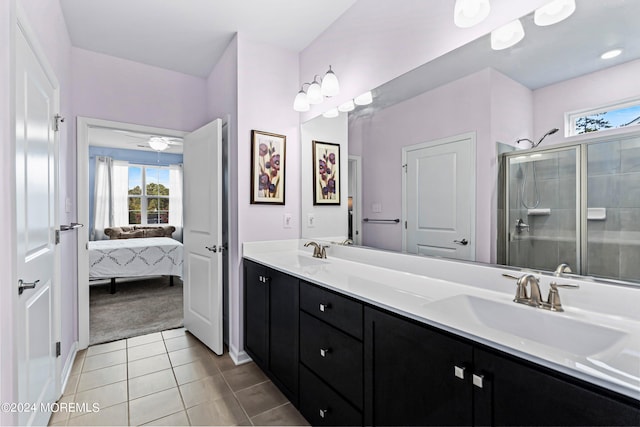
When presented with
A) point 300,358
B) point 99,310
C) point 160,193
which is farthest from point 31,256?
point 160,193

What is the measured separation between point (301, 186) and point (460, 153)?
1480 mm

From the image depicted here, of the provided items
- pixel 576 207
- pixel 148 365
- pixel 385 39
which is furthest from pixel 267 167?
pixel 576 207

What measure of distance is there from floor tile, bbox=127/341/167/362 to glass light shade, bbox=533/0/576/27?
323cm

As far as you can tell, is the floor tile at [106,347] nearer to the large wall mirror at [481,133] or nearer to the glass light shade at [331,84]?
the large wall mirror at [481,133]

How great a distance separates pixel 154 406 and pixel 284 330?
0.92 m

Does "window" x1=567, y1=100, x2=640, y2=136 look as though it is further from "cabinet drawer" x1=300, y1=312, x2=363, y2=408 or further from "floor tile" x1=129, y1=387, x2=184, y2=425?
"floor tile" x1=129, y1=387, x2=184, y2=425

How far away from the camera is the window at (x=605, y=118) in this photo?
3.08 feet

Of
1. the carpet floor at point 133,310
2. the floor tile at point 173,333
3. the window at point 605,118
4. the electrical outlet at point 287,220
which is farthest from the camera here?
the carpet floor at point 133,310

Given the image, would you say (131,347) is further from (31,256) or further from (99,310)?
(31,256)

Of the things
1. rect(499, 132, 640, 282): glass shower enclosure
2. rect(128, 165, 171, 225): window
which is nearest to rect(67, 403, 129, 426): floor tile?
rect(499, 132, 640, 282): glass shower enclosure

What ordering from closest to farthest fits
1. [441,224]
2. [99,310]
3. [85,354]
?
1. [441,224]
2. [85,354]
3. [99,310]

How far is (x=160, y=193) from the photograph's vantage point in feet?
23.7

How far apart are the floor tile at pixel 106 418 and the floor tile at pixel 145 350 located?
677mm

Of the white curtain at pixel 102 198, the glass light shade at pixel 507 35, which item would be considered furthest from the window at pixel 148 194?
the glass light shade at pixel 507 35
